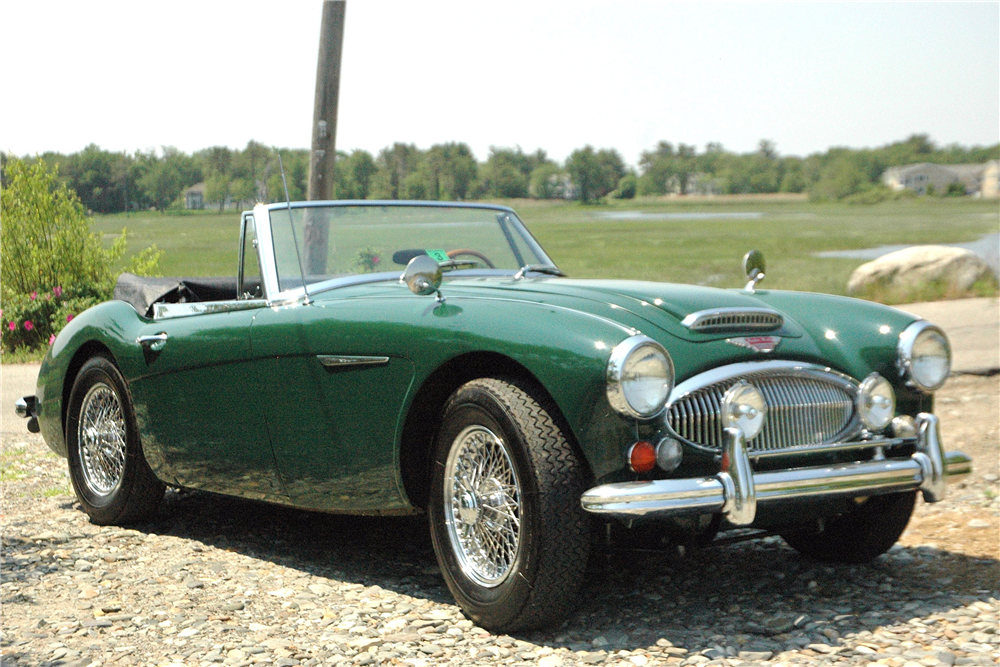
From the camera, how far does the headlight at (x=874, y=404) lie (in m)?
3.71

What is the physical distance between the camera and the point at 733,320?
3.65 m

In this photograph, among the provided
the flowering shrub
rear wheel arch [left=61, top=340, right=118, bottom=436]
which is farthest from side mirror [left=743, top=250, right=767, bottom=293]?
the flowering shrub

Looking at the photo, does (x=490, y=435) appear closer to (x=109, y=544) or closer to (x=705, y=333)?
(x=705, y=333)

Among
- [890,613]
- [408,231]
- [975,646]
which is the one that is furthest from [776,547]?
[408,231]

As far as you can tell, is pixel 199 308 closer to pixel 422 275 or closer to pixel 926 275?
pixel 422 275

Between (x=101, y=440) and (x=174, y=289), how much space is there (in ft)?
2.75

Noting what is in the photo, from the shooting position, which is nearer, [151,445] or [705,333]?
[705,333]

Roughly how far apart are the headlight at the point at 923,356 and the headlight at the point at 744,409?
30.5 inches

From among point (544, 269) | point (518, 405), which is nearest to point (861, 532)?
point (518, 405)

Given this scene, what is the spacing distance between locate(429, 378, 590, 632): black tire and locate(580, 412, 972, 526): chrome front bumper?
138 millimetres

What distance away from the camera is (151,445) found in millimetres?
4867

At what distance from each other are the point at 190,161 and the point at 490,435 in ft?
10.9

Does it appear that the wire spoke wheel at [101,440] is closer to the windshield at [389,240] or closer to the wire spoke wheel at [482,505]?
the windshield at [389,240]

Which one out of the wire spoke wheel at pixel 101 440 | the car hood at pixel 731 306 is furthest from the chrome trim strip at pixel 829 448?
the wire spoke wheel at pixel 101 440
